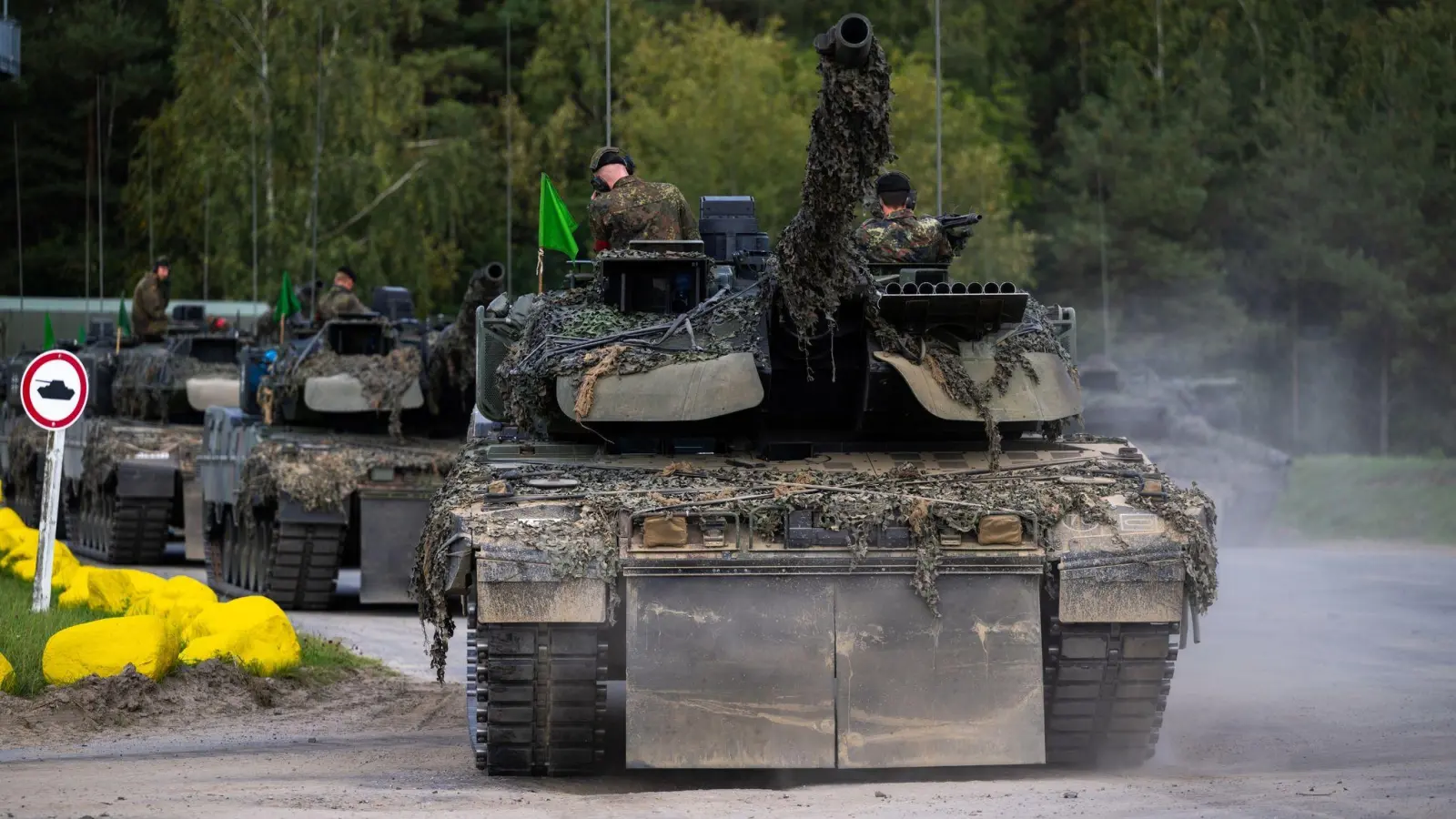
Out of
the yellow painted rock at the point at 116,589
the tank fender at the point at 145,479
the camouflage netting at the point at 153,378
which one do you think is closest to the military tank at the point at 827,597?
the yellow painted rock at the point at 116,589

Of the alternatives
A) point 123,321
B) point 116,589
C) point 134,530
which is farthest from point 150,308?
point 116,589

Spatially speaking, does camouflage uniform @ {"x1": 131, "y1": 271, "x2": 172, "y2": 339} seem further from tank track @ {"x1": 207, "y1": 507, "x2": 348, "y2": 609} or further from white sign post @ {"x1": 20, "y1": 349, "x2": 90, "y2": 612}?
white sign post @ {"x1": 20, "y1": 349, "x2": 90, "y2": 612}

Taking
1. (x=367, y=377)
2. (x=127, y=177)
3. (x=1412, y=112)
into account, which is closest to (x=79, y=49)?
(x=127, y=177)

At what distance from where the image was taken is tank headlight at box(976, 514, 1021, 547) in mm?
9758

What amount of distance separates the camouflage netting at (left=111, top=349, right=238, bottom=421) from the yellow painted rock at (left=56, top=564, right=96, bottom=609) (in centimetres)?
916

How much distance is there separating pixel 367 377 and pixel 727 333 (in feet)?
30.2

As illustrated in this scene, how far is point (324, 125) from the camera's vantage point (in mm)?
46031

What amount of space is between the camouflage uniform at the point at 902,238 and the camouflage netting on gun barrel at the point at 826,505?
1.49 meters

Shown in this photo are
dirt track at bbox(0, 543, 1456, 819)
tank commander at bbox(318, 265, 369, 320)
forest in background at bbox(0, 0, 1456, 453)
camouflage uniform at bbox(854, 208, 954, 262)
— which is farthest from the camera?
forest in background at bbox(0, 0, 1456, 453)

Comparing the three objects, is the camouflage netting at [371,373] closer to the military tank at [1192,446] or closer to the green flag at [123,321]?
the military tank at [1192,446]

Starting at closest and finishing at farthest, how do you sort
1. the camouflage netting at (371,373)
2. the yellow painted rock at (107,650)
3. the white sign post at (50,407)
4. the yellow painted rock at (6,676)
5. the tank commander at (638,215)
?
the yellow painted rock at (6,676) < the yellow painted rock at (107,650) < the tank commander at (638,215) < the white sign post at (50,407) < the camouflage netting at (371,373)

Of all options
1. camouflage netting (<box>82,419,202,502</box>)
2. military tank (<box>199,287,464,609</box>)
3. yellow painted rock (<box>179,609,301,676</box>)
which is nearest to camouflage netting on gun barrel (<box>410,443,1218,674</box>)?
yellow painted rock (<box>179,609,301,676</box>)

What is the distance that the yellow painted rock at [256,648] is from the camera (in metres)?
13.5

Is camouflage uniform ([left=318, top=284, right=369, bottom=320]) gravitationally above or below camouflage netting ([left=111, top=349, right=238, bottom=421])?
above
